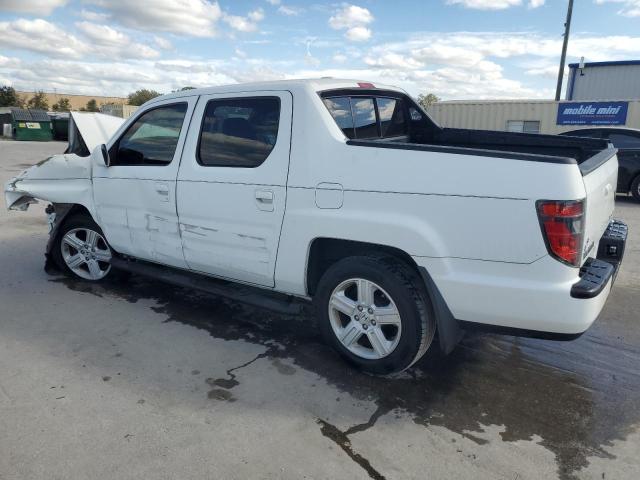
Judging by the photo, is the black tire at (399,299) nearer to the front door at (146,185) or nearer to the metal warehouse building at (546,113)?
the front door at (146,185)

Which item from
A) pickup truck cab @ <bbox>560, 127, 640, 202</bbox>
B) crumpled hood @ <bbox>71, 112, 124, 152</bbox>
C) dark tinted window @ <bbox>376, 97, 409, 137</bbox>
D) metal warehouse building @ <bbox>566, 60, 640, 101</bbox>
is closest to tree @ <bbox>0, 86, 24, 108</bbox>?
metal warehouse building @ <bbox>566, 60, 640, 101</bbox>

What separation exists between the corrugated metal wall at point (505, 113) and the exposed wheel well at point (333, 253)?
1736 cm

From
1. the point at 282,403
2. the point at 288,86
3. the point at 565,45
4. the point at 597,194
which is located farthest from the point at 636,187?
the point at 565,45

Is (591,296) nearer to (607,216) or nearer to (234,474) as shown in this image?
(607,216)

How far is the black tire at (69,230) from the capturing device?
A: 497 centimetres

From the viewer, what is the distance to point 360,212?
9.99ft

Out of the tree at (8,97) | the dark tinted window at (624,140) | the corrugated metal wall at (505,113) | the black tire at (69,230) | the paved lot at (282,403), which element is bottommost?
the paved lot at (282,403)

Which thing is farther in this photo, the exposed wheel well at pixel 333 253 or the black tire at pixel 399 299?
the exposed wheel well at pixel 333 253

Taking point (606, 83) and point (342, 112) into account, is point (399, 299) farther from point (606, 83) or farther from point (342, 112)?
point (606, 83)

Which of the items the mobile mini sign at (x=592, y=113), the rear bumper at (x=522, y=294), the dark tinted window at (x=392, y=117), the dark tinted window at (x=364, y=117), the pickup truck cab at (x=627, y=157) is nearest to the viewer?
the rear bumper at (x=522, y=294)

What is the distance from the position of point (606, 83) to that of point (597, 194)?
26.1 metres

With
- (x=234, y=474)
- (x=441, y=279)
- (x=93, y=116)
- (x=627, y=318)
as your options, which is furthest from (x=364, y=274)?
(x=93, y=116)

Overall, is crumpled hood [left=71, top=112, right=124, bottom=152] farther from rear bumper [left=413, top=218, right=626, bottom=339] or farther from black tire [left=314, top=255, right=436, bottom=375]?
rear bumper [left=413, top=218, right=626, bottom=339]

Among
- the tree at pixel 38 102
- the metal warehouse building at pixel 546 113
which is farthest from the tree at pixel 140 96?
the metal warehouse building at pixel 546 113
